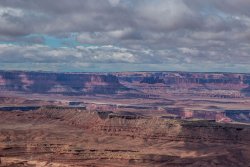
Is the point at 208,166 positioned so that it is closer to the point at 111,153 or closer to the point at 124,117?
the point at 111,153

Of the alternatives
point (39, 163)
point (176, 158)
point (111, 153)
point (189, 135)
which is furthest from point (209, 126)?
point (39, 163)

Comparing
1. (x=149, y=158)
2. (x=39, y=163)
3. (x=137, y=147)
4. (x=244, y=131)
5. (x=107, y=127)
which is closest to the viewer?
(x=39, y=163)

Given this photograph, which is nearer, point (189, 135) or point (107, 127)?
point (189, 135)

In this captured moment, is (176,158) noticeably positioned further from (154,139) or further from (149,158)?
(154,139)

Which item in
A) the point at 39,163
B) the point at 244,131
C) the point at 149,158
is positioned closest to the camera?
the point at 39,163

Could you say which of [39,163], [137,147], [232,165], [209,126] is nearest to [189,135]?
[209,126]

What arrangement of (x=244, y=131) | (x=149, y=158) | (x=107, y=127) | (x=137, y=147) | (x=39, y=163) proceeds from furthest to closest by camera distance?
(x=107, y=127), (x=244, y=131), (x=137, y=147), (x=149, y=158), (x=39, y=163)

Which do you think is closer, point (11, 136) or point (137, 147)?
point (137, 147)
